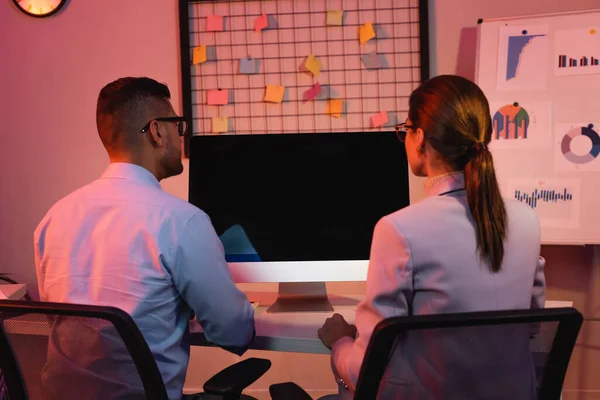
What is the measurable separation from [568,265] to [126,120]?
6.79 feet

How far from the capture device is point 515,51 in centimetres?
240

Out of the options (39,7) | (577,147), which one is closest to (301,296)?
(577,147)

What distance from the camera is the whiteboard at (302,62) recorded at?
2.65 metres

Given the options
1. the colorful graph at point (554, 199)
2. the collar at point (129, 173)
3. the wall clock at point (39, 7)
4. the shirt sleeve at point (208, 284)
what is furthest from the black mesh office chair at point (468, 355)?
the wall clock at point (39, 7)

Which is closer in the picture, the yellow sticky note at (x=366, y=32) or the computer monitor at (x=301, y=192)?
the computer monitor at (x=301, y=192)

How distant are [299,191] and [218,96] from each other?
931 mm

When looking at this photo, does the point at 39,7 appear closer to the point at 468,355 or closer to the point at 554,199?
the point at 554,199

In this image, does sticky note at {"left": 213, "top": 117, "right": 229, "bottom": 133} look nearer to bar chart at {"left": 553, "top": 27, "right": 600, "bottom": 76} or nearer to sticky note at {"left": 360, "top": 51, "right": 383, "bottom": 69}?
sticky note at {"left": 360, "top": 51, "right": 383, "bottom": 69}

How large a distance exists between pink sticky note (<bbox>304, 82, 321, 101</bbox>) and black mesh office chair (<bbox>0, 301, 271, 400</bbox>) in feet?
5.40

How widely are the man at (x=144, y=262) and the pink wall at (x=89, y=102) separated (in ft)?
4.38

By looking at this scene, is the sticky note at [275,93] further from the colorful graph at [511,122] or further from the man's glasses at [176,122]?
the man's glasses at [176,122]

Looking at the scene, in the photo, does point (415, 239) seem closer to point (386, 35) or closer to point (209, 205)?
point (209, 205)

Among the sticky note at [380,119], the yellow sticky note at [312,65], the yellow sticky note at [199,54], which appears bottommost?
the sticky note at [380,119]

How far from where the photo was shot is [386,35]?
265 cm
